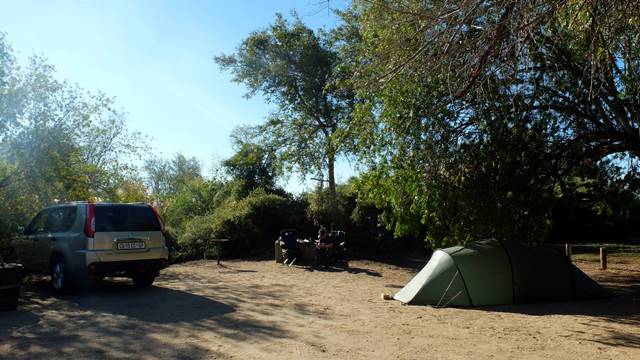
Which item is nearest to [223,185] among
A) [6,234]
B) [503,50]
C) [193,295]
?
[6,234]

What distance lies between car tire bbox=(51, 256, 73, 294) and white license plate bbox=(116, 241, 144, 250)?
3.62 ft

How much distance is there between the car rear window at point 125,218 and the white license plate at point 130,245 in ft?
0.95

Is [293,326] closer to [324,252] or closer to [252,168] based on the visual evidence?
[324,252]

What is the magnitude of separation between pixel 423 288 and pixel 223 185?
20.1 metres

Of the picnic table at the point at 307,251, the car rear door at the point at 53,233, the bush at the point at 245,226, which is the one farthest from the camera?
the bush at the point at 245,226

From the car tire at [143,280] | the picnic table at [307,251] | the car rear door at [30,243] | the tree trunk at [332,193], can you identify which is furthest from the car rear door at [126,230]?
the tree trunk at [332,193]

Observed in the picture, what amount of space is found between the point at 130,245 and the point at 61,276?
1.59m

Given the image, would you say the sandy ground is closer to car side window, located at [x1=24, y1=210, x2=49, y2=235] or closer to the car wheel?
the car wheel

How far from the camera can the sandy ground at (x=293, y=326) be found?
6.54 meters

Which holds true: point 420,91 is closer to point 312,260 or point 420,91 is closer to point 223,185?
point 312,260

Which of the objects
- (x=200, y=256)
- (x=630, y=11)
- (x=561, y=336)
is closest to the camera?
(x=630, y=11)

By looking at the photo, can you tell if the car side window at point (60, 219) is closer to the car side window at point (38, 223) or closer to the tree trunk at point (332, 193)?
the car side window at point (38, 223)

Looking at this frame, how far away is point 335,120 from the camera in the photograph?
80.4ft

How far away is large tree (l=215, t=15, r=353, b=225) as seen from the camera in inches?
961
